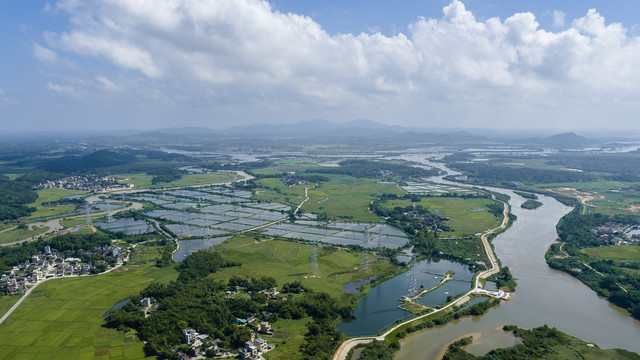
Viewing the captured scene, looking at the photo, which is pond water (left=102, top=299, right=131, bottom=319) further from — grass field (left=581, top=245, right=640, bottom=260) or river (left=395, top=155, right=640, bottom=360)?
grass field (left=581, top=245, right=640, bottom=260)

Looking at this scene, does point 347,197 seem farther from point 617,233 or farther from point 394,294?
point 394,294

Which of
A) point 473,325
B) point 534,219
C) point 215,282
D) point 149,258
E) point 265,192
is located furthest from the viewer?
point 265,192

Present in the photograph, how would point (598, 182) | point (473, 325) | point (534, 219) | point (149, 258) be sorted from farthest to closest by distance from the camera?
point (598, 182) < point (534, 219) < point (149, 258) < point (473, 325)

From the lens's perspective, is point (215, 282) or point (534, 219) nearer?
point (215, 282)

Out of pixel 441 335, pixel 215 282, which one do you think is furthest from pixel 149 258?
pixel 441 335

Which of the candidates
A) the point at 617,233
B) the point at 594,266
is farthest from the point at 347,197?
the point at 594,266

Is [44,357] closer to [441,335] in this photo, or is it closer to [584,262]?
[441,335]

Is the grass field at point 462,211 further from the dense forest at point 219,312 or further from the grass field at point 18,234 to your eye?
the grass field at point 18,234
